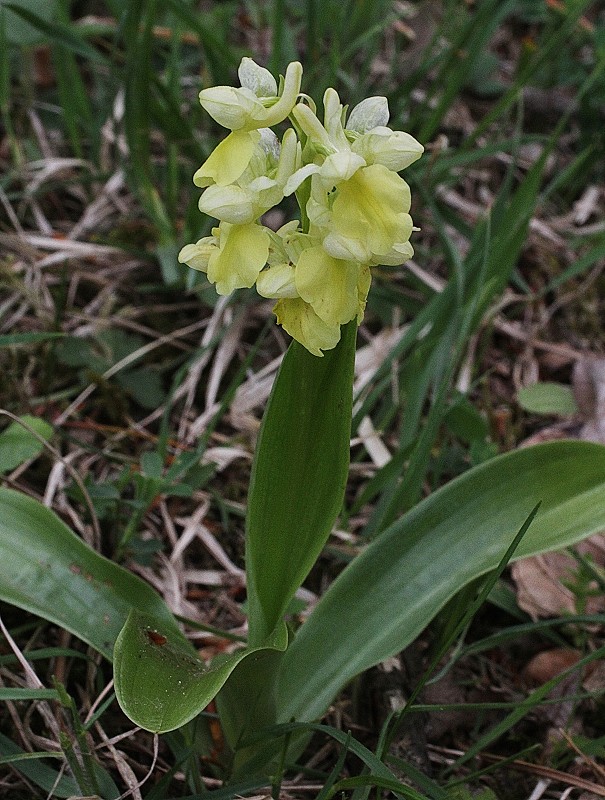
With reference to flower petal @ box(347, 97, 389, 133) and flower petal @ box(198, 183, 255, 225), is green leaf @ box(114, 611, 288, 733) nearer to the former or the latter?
flower petal @ box(198, 183, 255, 225)

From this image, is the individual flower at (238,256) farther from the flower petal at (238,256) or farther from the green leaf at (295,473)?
the green leaf at (295,473)

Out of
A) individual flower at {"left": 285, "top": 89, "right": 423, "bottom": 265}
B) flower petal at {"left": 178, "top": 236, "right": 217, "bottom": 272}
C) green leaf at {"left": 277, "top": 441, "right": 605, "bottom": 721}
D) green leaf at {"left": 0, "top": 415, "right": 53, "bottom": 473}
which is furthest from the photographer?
green leaf at {"left": 0, "top": 415, "right": 53, "bottom": 473}

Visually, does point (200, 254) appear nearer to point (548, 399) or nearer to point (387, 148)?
point (387, 148)

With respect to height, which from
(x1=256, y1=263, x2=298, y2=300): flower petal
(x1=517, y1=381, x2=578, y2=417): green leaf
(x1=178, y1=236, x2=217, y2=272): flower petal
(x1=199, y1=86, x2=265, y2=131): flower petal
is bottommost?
(x1=517, y1=381, x2=578, y2=417): green leaf

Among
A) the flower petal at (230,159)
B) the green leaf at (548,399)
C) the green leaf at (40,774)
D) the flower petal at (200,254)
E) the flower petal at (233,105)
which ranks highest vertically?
the flower petal at (233,105)

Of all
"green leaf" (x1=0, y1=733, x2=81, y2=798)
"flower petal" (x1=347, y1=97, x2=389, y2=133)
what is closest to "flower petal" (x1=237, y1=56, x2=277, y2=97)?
"flower petal" (x1=347, y1=97, x2=389, y2=133)

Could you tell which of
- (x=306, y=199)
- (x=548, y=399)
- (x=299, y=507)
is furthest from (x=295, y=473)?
(x=548, y=399)

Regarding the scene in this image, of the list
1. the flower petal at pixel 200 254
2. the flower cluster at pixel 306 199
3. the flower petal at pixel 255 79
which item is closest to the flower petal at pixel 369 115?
the flower cluster at pixel 306 199
